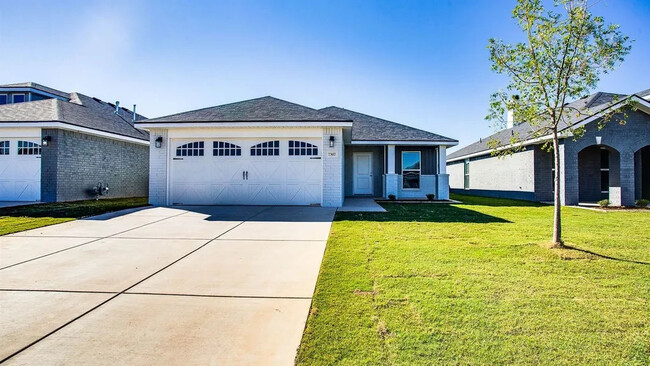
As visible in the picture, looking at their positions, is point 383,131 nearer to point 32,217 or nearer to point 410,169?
point 410,169

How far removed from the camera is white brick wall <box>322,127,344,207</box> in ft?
39.0

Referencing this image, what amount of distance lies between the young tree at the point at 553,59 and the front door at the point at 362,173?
1086cm

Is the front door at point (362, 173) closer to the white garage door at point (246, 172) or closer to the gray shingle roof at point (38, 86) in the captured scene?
the white garage door at point (246, 172)

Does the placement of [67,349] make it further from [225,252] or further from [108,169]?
[108,169]

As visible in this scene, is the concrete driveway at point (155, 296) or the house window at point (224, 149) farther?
the house window at point (224, 149)

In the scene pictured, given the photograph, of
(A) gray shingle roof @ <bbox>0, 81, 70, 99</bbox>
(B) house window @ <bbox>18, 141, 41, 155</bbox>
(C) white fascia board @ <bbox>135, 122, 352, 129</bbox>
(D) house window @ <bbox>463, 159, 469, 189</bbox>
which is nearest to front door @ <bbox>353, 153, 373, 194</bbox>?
(C) white fascia board @ <bbox>135, 122, 352, 129</bbox>

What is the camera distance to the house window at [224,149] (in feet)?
40.1

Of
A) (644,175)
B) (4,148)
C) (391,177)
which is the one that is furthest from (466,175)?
(4,148)

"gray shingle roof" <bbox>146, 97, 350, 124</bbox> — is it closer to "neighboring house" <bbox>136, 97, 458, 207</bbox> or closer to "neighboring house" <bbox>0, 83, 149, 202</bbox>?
"neighboring house" <bbox>136, 97, 458, 207</bbox>

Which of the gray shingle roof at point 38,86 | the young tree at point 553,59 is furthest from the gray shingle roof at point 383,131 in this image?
the gray shingle roof at point 38,86

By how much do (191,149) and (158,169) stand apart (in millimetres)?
1481

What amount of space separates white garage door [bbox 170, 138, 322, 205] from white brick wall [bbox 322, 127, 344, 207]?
0.25 meters

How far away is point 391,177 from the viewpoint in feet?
51.6

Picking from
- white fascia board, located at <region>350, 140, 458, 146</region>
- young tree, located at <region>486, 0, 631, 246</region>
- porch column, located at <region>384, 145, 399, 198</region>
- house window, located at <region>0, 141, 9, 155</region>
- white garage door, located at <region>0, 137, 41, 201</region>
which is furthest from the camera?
porch column, located at <region>384, 145, 399, 198</region>
